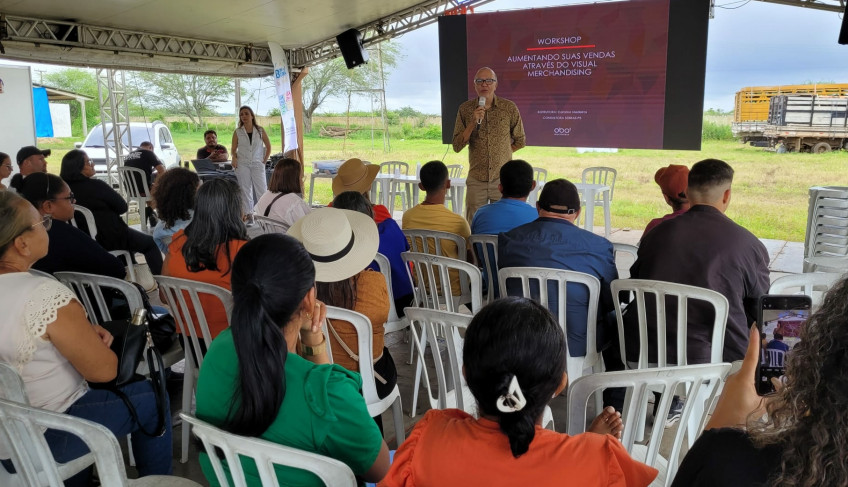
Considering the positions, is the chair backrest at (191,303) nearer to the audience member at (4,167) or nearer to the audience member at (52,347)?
the audience member at (52,347)

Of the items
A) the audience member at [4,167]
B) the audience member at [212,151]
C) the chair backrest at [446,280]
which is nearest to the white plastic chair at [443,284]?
the chair backrest at [446,280]

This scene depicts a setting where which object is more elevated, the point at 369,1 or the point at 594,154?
the point at 369,1

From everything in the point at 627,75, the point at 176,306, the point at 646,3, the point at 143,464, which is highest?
the point at 646,3

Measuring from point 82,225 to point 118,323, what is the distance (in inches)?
94.0

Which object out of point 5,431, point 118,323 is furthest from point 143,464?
point 5,431

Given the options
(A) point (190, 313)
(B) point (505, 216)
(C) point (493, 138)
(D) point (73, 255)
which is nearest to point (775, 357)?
(A) point (190, 313)

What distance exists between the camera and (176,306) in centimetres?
233

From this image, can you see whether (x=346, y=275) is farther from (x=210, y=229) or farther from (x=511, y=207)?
(x=511, y=207)

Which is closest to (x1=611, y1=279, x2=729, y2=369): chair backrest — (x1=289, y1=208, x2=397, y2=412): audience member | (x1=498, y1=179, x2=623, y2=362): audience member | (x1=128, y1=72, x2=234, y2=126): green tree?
(x1=498, y1=179, x2=623, y2=362): audience member

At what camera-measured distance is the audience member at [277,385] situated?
1.21m

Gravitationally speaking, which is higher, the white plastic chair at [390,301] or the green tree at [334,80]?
the green tree at [334,80]

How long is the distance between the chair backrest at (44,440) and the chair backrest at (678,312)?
1.67m

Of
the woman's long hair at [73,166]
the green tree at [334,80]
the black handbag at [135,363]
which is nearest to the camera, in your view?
the black handbag at [135,363]

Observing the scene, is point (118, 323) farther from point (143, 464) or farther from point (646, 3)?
point (646, 3)
